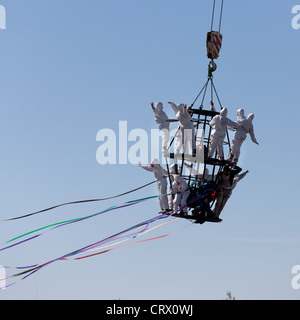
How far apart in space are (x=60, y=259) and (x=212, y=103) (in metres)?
12.7

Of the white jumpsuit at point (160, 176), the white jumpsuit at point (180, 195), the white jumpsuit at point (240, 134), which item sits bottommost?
the white jumpsuit at point (180, 195)

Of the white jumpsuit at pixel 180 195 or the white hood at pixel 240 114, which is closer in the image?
the white jumpsuit at pixel 180 195

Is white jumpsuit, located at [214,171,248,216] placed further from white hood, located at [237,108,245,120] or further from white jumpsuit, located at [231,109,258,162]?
white hood, located at [237,108,245,120]

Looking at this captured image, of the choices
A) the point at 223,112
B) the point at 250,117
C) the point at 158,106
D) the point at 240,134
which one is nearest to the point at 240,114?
the point at 250,117

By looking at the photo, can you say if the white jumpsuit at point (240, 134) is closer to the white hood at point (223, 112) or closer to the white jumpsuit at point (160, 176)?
the white hood at point (223, 112)

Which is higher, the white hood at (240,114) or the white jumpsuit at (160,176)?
the white hood at (240,114)

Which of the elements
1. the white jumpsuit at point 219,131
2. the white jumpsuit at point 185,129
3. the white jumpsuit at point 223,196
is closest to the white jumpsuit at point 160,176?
the white jumpsuit at point 185,129

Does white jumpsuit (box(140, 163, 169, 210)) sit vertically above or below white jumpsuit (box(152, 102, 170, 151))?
below

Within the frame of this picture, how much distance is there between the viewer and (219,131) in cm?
4347

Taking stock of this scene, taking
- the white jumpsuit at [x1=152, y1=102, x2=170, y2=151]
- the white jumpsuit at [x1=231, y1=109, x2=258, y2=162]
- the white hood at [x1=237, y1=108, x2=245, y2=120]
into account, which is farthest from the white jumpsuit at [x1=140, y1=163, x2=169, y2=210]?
the white hood at [x1=237, y1=108, x2=245, y2=120]

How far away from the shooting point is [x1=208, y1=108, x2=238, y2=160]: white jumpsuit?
43344 millimetres

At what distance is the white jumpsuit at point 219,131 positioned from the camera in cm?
4334

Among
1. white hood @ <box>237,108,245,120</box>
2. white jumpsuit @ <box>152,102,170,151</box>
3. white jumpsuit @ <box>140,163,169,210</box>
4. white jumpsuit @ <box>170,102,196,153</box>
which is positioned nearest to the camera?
white jumpsuit @ <box>170,102,196,153</box>

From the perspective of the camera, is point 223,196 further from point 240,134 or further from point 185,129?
point 185,129
